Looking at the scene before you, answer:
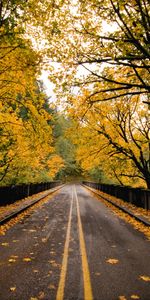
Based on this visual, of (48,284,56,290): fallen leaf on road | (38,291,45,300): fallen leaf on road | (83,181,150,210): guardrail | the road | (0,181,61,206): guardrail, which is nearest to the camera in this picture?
(38,291,45,300): fallen leaf on road

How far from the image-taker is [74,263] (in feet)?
23.1

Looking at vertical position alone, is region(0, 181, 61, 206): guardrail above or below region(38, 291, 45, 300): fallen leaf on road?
above

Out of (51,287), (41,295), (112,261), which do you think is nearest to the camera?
(41,295)

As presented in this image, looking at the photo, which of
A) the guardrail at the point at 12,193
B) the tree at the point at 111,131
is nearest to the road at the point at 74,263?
the guardrail at the point at 12,193

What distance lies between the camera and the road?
530cm

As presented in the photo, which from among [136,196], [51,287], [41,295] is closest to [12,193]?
[136,196]

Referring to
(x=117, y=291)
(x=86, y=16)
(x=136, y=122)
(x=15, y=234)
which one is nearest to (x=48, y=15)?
(x=86, y=16)

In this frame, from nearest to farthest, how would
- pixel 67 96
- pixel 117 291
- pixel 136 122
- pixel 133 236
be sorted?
1. pixel 117 291
2. pixel 133 236
3. pixel 67 96
4. pixel 136 122

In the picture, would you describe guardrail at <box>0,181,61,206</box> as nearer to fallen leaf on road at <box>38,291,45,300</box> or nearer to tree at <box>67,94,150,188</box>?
tree at <box>67,94,150,188</box>

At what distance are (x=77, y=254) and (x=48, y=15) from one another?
9.11 meters

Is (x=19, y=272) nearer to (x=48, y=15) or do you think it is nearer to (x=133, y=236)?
(x=133, y=236)

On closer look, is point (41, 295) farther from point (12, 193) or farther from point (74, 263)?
point (12, 193)

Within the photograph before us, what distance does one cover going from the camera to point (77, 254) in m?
7.86

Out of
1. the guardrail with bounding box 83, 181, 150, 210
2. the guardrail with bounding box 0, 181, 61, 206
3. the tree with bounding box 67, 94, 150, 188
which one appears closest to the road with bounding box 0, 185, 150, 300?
the guardrail with bounding box 83, 181, 150, 210
